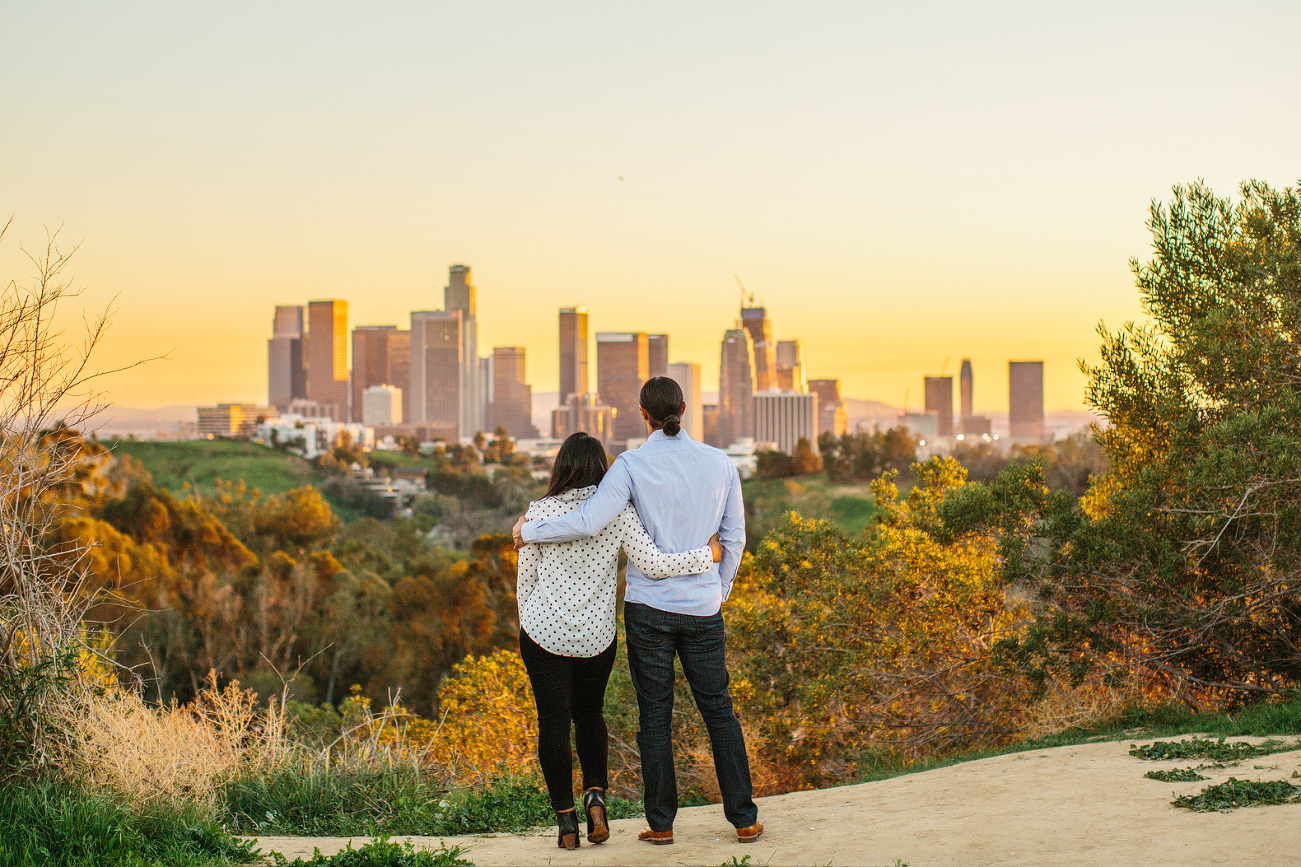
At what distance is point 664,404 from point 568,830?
1.74 meters

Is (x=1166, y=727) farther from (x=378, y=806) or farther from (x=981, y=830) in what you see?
(x=378, y=806)

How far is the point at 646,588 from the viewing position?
153 inches

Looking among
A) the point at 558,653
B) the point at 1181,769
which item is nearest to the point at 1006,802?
the point at 1181,769

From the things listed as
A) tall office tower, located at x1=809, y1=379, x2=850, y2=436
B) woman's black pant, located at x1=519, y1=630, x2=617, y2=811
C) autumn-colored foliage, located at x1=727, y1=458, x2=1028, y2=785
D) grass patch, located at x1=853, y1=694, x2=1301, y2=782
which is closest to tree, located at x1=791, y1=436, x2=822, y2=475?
autumn-colored foliage, located at x1=727, y1=458, x2=1028, y2=785

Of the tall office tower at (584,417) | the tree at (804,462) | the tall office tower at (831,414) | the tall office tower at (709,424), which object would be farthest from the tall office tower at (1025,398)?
the tree at (804,462)

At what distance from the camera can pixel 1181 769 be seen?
4789 mm

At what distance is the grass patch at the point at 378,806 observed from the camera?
4.70 meters

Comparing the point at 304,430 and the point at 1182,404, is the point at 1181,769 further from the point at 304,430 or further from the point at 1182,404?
the point at 304,430

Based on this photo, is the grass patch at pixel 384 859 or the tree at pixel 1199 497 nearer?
the grass patch at pixel 384 859

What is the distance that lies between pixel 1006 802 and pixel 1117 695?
365 centimetres

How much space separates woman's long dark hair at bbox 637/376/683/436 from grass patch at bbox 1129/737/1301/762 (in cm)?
323

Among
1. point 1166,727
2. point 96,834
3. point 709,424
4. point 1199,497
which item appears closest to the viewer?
point 96,834

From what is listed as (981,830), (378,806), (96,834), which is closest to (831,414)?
(378,806)

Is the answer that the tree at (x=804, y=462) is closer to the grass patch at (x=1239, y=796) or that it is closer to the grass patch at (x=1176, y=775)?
the grass patch at (x=1176, y=775)
